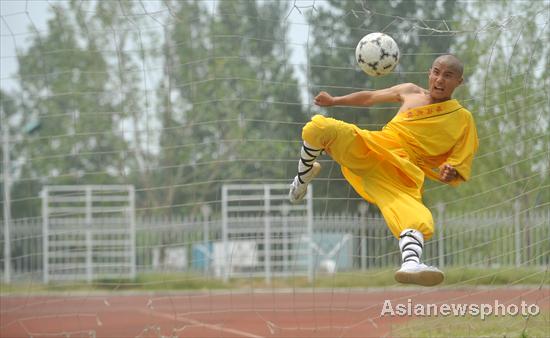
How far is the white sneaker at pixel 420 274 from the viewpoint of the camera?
16.9 ft

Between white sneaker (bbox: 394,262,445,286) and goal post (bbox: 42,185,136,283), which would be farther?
goal post (bbox: 42,185,136,283)

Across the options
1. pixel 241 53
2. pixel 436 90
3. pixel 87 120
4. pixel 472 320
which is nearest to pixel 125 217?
pixel 87 120

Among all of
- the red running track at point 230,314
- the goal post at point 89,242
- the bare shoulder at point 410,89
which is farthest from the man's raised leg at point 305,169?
the goal post at point 89,242

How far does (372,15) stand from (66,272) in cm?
1271

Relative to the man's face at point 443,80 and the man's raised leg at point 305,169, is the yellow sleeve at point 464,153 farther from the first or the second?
the man's raised leg at point 305,169

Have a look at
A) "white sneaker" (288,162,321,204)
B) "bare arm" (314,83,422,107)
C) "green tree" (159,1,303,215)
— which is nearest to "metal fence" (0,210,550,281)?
"green tree" (159,1,303,215)

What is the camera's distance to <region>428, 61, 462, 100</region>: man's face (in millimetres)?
5859

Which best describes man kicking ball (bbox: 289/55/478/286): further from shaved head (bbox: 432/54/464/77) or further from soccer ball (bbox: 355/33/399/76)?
soccer ball (bbox: 355/33/399/76)

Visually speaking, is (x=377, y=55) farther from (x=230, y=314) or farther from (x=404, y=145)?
(x=230, y=314)

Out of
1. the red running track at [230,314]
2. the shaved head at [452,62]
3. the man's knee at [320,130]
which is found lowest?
the red running track at [230,314]

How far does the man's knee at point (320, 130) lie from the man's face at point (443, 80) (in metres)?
0.78

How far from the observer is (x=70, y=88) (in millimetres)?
14891

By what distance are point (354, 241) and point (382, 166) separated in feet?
39.4

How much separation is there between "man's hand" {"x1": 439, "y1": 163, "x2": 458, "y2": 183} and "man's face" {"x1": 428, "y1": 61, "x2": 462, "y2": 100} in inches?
19.9
